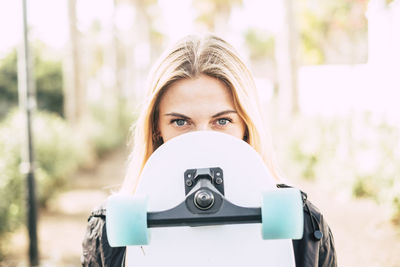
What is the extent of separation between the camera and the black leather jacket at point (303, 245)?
144 centimetres

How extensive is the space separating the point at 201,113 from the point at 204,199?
56cm

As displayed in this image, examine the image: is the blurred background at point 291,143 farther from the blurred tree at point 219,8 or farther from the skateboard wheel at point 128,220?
the blurred tree at point 219,8

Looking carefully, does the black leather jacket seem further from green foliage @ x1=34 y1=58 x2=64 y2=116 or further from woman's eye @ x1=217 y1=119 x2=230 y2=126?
green foliage @ x1=34 y1=58 x2=64 y2=116

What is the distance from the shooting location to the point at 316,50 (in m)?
41.3

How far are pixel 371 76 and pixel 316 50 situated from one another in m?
33.3

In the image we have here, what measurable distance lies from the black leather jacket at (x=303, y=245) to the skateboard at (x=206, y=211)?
1.21ft

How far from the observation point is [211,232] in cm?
107

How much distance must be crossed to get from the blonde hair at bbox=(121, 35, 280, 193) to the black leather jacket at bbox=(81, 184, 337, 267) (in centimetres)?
17

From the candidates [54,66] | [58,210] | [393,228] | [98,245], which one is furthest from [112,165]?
[98,245]

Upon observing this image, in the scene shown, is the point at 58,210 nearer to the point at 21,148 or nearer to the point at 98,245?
the point at 21,148

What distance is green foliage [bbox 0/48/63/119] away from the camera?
16781 mm

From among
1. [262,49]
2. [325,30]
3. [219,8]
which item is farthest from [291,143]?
[262,49]

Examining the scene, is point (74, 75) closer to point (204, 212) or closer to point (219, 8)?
point (204, 212)

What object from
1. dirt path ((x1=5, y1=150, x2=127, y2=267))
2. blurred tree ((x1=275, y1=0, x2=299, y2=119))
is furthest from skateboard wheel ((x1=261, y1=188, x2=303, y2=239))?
blurred tree ((x1=275, y1=0, x2=299, y2=119))
